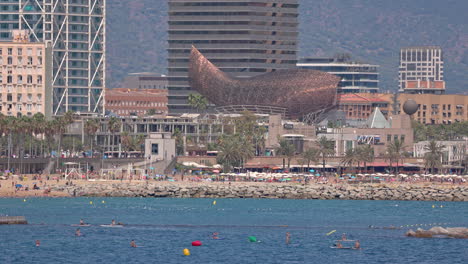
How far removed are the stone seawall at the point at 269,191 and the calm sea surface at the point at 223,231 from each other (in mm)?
2955

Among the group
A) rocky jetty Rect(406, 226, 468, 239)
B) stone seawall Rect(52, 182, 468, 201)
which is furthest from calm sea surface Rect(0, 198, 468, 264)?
stone seawall Rect(52, 182, 468, 201)

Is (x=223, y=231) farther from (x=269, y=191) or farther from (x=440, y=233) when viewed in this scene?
(x=269, y=191)

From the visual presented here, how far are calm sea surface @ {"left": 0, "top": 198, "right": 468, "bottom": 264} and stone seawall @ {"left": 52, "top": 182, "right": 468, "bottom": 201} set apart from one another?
2.95 meters

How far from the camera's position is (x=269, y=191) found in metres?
176

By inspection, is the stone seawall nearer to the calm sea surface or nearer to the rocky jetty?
the calm sea surface

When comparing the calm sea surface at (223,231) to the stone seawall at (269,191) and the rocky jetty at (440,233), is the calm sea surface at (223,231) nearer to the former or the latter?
the rocky jetty at (440,233)

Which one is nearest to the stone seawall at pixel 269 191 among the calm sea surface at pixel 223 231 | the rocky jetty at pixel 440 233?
the calm sea surface at pixel 223 231

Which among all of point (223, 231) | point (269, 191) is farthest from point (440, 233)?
point (269, 191)

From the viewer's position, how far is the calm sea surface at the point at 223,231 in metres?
106

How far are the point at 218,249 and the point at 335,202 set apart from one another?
64675 mm

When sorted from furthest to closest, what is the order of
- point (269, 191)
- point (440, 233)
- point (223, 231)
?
1. point (269, 191)
2. point (223, 231)
3. point (440, 233)

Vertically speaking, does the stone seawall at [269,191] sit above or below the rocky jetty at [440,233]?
above

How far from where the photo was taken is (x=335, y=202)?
567ft

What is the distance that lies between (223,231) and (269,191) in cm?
5186
